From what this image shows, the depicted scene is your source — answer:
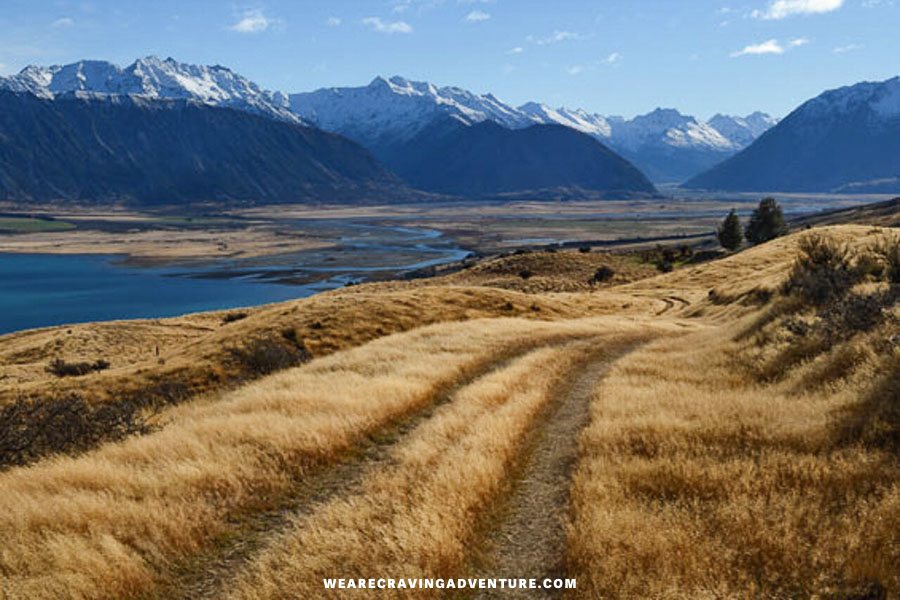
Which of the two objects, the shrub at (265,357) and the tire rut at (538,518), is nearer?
the tire rut at (538,518)

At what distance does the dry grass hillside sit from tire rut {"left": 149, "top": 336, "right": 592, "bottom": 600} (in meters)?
0.04

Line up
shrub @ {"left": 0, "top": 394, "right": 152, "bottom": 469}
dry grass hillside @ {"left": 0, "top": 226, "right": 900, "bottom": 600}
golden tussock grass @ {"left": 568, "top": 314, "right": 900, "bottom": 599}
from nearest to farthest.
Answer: golden tussock grass @ {"left": 568, "top": 314, "right": 900, "bottom": 599} < dry grass hillside @ {"left": 0, "top": 226, "right": 900, "bottom": 600} < shrub @ {"left": 0, "top": 394, "right": 152, "bottom": 469}

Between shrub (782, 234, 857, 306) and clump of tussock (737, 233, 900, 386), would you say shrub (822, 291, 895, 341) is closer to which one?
clump of tussock (737, 233, 900, 386)

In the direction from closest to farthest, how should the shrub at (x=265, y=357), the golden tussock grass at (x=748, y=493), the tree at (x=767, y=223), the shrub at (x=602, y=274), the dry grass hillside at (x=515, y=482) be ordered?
the golden tussock grass at (x=748, y=493) → the dry grass hillside at (x=515, y=482) → the shrub at (x=265, y=357) → the shrub at (x=602, y=274) → the tree at (x=767, y=223)

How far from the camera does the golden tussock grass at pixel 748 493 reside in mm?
5766

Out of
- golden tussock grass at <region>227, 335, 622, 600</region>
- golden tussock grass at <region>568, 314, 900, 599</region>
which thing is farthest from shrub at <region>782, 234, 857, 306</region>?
golden tussock grass at <region>227, 335, 622, 600</region>

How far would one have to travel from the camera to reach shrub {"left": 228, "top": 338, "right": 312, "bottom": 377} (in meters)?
23.5

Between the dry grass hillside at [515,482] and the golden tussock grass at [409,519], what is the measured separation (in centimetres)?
3

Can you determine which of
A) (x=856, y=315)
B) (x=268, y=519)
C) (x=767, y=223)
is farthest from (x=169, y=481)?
(x=767, y=223)

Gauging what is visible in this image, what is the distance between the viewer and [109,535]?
23.0ft

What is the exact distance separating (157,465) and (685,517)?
8.38 m

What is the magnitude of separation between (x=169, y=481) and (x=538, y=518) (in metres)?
5.70

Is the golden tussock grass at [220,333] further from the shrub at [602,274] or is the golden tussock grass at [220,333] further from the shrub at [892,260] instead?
the shrub at [892,260]

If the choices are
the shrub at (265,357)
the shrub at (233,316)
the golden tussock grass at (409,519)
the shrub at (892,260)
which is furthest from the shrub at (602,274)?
the golden tussock grass at (409,519)
